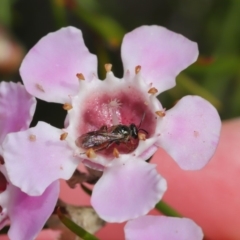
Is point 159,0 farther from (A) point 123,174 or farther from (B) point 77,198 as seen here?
(A) point 123,174

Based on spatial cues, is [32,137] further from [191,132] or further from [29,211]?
[191,132]

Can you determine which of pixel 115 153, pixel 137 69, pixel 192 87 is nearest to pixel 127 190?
pixel 115 153

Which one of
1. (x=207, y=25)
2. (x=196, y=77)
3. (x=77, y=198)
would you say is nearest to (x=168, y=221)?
(x=77, y=198)

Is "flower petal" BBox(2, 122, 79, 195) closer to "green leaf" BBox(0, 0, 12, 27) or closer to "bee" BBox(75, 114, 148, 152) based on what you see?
"bee" BBox(75, 114, 148, 152)

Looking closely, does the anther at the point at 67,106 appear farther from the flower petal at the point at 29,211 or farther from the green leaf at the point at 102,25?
the green leaf at the point at 102,25

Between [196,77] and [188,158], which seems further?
[196,77]

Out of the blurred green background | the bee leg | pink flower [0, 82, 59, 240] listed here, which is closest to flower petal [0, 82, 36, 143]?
pink flower [0, 82, 59, 240]
